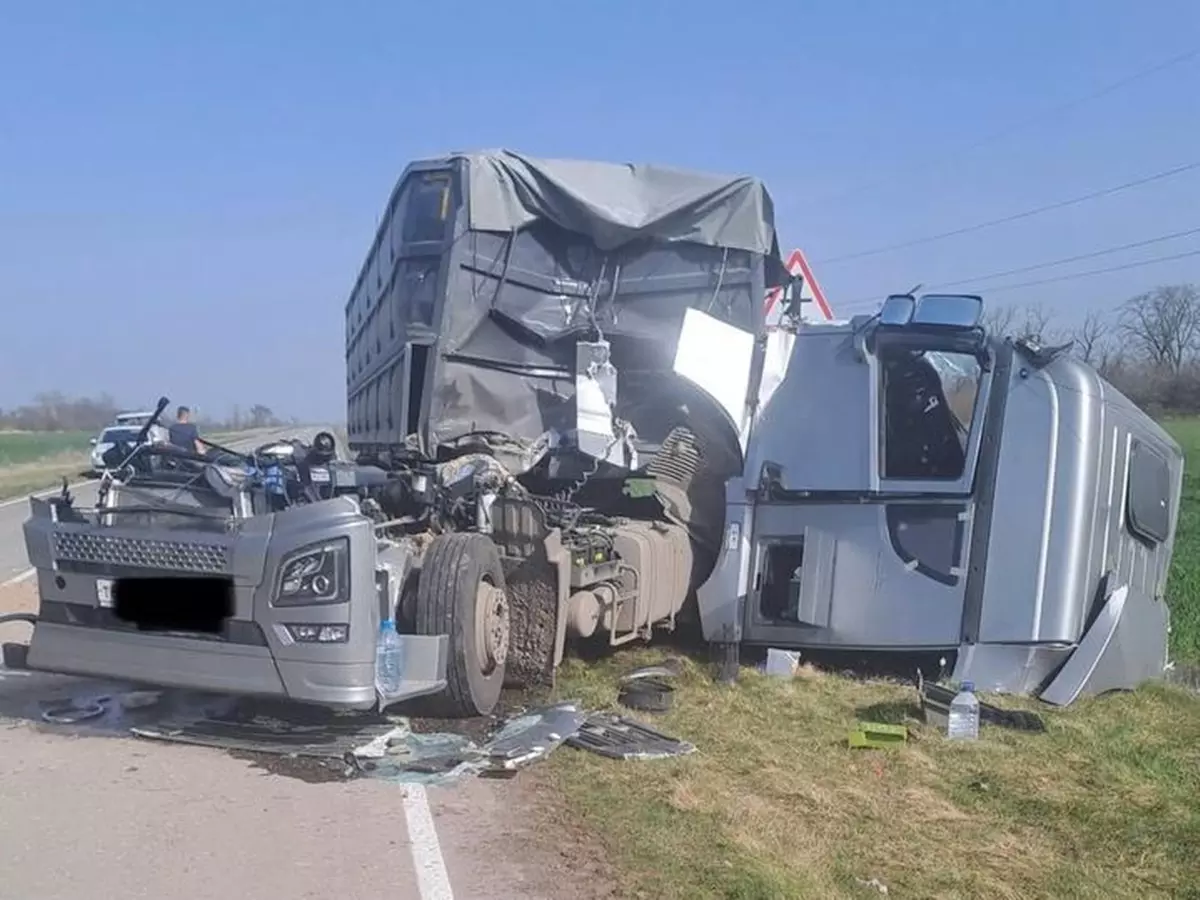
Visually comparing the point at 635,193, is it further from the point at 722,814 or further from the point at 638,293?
the point at 722,814

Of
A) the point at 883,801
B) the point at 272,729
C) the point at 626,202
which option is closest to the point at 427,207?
the point at 626,202

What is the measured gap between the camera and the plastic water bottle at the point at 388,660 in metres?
5.87

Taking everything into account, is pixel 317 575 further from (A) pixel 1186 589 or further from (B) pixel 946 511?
(A) pixel 1186 589

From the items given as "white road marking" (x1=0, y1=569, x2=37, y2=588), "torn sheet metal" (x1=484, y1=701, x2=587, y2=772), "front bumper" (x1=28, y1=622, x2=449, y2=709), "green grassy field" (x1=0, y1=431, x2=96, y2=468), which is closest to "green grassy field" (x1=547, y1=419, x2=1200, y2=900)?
"torn sheet metal" (x1=484, y1=701, x2=587, y2=772)

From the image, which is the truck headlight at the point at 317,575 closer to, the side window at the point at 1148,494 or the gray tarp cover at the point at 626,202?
the gray tarp cover at the point at 626,202

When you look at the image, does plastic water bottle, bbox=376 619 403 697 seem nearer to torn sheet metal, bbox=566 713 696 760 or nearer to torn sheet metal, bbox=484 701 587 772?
torn sheet metal, bbox=484 701 587 772

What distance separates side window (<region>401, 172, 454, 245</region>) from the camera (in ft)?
26.8

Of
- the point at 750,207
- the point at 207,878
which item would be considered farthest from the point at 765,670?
the point at 207,878

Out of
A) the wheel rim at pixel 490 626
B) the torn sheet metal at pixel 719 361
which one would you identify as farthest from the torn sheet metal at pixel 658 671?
the torn sheet metal at pixel 719 361

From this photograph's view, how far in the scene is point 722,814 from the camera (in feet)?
16.9

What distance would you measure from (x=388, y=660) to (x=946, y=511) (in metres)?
3.41

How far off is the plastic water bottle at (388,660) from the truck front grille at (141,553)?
770mm

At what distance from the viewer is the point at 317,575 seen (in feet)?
18.3

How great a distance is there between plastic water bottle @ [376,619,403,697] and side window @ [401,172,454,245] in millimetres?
3035
